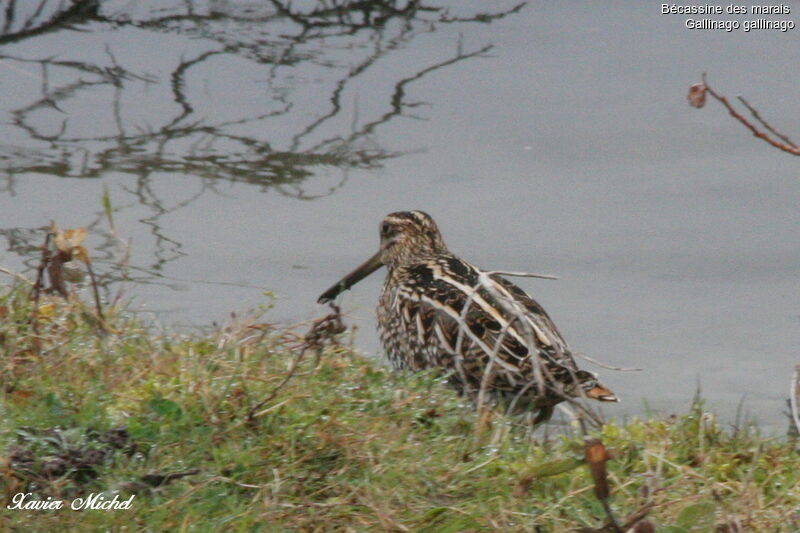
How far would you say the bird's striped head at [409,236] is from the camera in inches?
291

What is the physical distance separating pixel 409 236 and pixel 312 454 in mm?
3065

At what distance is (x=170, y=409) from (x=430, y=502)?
0.81 metres

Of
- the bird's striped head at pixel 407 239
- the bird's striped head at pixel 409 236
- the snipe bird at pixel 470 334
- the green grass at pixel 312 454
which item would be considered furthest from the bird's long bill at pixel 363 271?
the green grass at pixel 312 454

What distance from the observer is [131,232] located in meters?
7.87

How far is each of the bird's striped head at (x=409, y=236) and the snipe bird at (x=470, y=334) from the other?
0.32 feet

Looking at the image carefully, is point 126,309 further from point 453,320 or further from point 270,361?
point 453,320

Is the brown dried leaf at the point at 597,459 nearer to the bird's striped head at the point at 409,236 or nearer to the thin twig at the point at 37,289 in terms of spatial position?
the thin twig at the point at 37,289

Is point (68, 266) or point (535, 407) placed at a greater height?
point (68, 266)

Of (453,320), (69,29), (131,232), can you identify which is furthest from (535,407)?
(69,29)

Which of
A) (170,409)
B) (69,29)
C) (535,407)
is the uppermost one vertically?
(69,29)

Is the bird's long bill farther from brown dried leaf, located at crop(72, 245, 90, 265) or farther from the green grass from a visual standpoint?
brown dried leaf, located at crop(72, 245, 90, 265)

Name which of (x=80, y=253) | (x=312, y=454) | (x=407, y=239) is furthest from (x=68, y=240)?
(x=407, y=239)

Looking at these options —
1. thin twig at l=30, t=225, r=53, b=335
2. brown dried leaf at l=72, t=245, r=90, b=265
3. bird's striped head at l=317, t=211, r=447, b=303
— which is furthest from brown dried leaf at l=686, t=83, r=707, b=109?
bird's striped head at l=317, t=211, r=447, b=303

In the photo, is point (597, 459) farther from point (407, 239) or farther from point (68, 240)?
→ point (407, 239)
